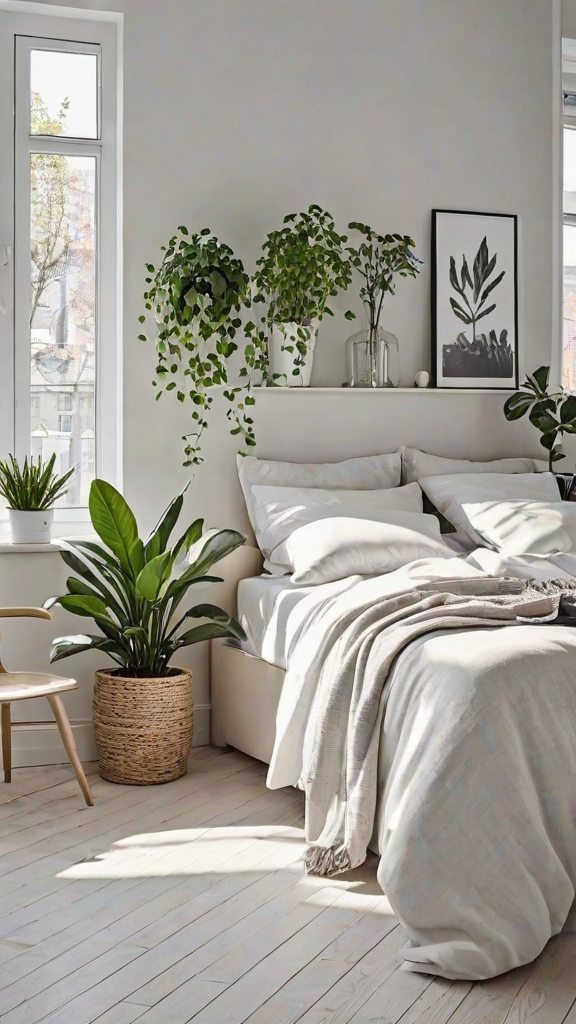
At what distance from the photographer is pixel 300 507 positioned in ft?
11.9

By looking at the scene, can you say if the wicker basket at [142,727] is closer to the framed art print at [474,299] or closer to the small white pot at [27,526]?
the small white pot at [27,526]

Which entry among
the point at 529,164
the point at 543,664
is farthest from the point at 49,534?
the point at 529,164

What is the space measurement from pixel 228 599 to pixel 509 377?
169 centimetres

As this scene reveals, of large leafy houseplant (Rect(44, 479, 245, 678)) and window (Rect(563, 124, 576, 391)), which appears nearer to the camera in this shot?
large leafy houseplant (Rect(44, 479, 245, 678))

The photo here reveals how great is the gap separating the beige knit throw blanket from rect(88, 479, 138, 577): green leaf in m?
0.92

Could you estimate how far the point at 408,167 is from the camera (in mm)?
4219

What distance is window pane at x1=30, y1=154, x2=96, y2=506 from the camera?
384 centimetres

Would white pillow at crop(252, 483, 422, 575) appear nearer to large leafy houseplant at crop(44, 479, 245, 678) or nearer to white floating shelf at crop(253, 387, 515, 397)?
large leafy houseplant at crop(44, 479, 245, 678)

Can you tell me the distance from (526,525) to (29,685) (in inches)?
71.4

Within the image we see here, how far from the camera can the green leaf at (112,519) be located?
333cm

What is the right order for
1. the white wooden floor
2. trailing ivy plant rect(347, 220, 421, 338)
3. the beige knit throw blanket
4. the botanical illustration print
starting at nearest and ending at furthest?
the white wooden floor
the beige knit throw blanket
trailing ivy plant rect(347, 220, 421, 338)
the botanical illustration print

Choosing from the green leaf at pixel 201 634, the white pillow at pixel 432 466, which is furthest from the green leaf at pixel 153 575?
the white pillow at pixel 432 466

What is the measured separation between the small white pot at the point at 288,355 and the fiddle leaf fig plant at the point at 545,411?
954 mm

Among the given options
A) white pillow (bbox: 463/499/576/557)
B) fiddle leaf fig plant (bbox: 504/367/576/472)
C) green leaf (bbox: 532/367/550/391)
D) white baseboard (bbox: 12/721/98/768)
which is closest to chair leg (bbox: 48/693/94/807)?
white baseboard (bbox: 12/721/98/768)
